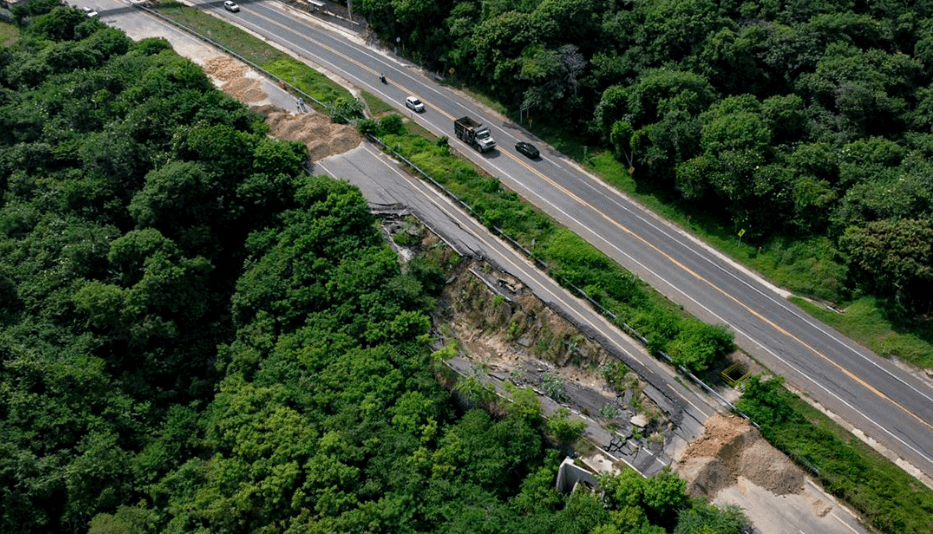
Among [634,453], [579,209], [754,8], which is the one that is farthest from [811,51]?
[634,453]

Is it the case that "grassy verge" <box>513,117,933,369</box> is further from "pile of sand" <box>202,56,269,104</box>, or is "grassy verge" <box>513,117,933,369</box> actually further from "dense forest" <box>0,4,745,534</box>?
"pile of sand" <box>202,56,269,104</box>

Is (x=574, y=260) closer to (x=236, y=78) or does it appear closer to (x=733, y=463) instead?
(x=733, y=463)

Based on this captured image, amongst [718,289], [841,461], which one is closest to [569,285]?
[718,289]

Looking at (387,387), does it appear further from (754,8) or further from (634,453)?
(754,8)

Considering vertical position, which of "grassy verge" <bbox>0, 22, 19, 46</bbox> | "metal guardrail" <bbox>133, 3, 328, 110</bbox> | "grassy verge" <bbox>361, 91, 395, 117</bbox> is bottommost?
"grassy verge" <bbox>0, 22, 19, 46</bbox>

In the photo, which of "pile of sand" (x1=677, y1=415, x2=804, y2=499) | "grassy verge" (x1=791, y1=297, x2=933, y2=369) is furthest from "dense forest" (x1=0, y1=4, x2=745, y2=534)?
"grassy verge" (x1=791, y1=297, x2=933, y2=369)

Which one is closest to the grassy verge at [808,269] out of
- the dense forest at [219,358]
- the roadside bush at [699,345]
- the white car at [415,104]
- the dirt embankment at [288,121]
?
the roadside bush at [699,345]
